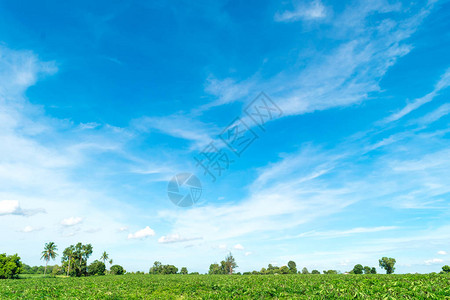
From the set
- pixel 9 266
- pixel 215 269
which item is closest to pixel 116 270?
pixel 9 266

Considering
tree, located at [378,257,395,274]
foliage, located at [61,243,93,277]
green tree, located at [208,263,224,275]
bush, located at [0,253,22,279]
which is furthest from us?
green tree, located at [208,263,224,275]

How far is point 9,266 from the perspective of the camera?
65.0 meters

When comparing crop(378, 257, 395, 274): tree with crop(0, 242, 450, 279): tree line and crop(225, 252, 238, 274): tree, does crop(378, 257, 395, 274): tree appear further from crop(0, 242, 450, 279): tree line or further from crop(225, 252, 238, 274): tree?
crop(225, 252, 238, 274): tree

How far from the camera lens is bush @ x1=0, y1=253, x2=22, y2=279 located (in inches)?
2507

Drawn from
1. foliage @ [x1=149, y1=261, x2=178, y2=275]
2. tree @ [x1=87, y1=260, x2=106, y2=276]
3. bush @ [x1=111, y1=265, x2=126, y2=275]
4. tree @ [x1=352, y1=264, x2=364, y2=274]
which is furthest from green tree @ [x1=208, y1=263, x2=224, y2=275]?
tree @ [x1=352, y1=264, x2=364, y2=274]

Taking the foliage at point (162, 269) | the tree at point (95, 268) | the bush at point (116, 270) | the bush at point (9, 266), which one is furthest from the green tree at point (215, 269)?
the bush at point (9, 266)

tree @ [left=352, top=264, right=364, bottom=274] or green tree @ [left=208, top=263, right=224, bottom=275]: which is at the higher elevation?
tree @ [left=352, top=264, right=364, bottom=274]

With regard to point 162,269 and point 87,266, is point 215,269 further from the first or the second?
point 87,266

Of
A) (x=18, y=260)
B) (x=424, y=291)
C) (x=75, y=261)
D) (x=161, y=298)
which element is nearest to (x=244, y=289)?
(x=161, y=298)

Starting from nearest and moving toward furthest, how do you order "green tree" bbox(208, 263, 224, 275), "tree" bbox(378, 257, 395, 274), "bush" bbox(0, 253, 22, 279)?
"bush" bbox(0, 253, 22, 279) → "tree" bbox(378, 257, 395, 274) → "green tree" bbox(208, 263, 224, 275)

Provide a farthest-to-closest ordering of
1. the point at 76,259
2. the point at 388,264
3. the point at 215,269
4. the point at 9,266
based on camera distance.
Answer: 1. the point at 215,269
2. the point at 388,264
3. the point at 76,259
4. the point at 9,266

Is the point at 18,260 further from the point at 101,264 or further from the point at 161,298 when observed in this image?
the point at 161,298

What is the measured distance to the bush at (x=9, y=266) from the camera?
6367 cm

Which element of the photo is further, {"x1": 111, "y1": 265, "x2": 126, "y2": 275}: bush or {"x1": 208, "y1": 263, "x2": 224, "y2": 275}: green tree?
{"x1": 208, "y1": 263, "x2": 224, "y2": 275}: green tree
